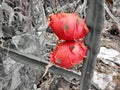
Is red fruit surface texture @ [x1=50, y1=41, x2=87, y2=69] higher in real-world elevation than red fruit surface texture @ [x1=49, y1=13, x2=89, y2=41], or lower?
lower

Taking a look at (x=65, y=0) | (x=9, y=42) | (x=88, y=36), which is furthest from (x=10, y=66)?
(x=88, y=36)

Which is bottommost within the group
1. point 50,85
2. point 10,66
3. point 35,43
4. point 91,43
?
point 50,85

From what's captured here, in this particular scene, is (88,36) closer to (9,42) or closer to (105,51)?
(9,42)

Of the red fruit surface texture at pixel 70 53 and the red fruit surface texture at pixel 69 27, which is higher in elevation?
the red fruit surface texture at pixel 69 27
